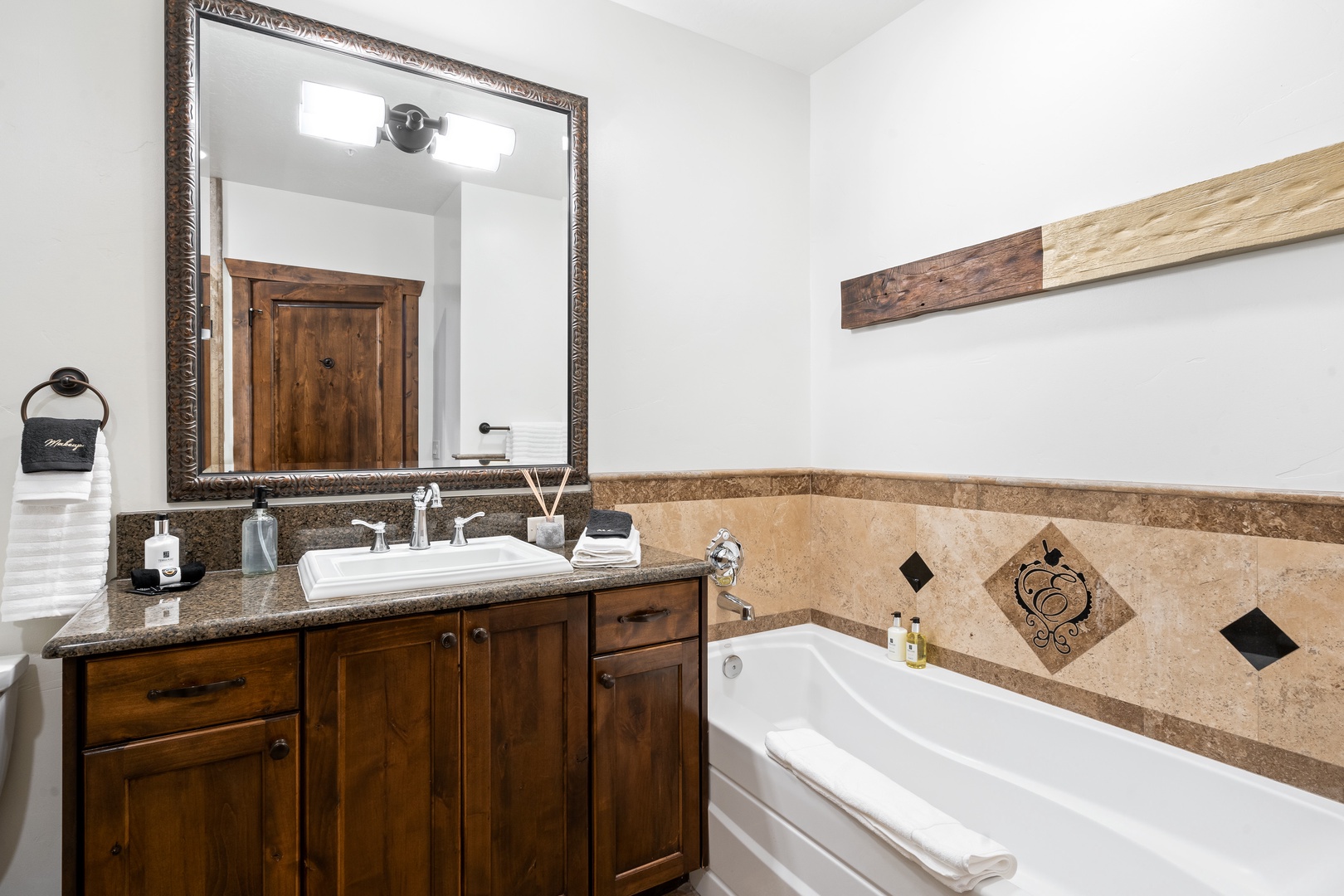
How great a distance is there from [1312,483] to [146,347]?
264 cm

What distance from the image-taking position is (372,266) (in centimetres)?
187

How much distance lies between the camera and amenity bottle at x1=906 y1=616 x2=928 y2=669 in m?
2.21

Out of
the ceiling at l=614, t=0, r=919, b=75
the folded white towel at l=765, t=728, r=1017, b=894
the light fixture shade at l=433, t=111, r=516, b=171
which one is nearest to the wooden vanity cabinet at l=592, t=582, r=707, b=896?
the folded white towel at l=765, t=728, r=1017, b=894

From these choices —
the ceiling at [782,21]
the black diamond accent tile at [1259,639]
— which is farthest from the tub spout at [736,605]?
the ceiling at [782,21]

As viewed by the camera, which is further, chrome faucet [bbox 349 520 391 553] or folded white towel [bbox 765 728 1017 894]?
chrome faucet [bbox 349 520 391 553]

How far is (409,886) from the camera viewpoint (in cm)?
144

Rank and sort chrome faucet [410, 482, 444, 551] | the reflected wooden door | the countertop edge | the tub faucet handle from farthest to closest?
the tub faucet handle, chrome faucet [410, 482, 444, 551], the reflected wooden door, the countertop edge

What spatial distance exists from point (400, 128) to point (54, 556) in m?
1.36

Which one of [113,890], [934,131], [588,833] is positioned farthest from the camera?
[934,131]

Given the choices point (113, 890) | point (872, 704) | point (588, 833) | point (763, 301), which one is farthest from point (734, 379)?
point (113, 890)

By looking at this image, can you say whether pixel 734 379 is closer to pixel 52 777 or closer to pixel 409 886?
pixel 409 886

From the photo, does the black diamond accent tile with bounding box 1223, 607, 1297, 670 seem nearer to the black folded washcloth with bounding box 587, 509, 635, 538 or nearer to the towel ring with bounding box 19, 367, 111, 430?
the black folded washcloth with bounding box 587, 509, 635, 538

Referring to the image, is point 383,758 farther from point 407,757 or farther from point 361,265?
point 361,265

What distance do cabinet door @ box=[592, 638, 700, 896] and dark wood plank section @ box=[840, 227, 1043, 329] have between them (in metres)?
1.33
